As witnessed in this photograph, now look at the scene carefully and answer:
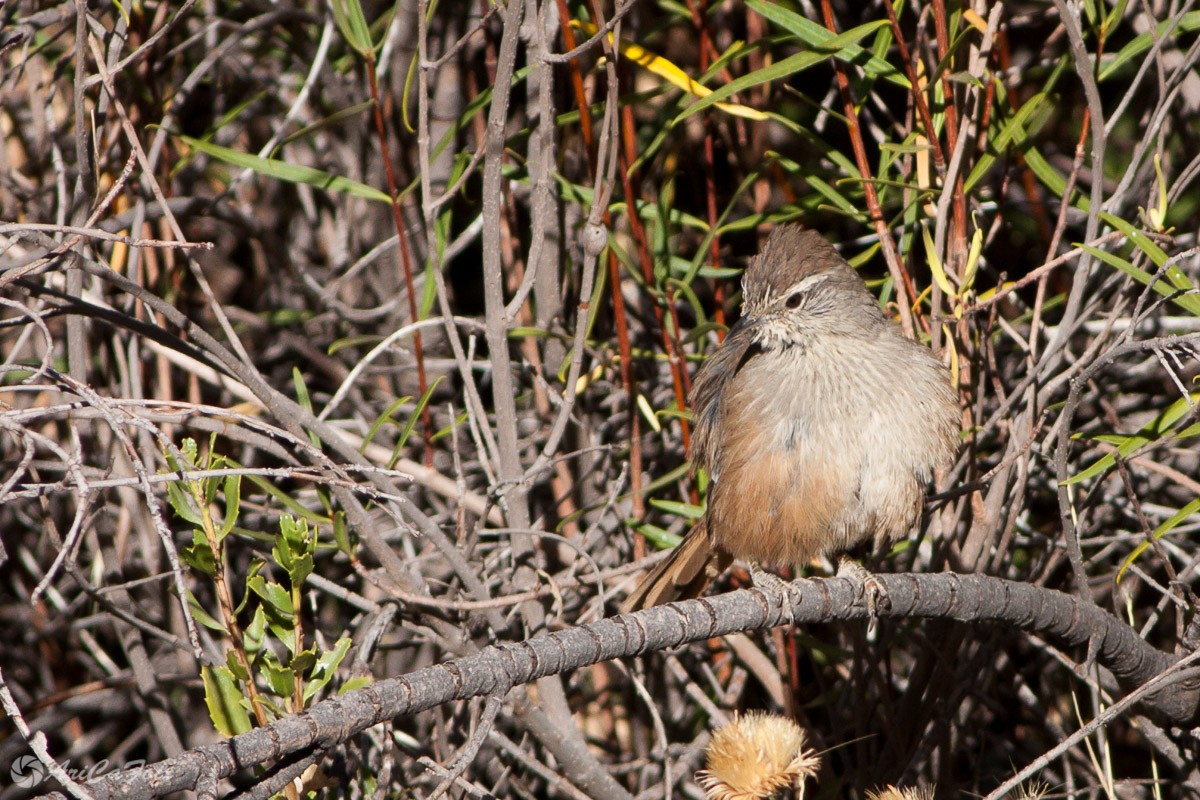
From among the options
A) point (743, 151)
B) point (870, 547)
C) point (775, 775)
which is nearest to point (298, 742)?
point (775, 775)

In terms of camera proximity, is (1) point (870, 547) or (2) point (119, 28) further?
(1) point (870, 547)

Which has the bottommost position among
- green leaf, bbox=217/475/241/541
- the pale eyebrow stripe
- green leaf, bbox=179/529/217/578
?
green leaf, bbox=179/529/217/578

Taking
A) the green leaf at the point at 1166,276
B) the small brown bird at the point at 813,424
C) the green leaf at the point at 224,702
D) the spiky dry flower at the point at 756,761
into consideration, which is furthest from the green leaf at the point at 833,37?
the green leaf at the point at 224,702

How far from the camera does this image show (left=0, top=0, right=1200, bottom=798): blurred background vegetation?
128 inches

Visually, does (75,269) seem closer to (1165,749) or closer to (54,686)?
(54,686)

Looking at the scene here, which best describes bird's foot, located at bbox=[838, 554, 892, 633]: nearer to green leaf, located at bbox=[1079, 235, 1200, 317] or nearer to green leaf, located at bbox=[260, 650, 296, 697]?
green leaf, located at bbox=[1079, 235, 1200, 317]

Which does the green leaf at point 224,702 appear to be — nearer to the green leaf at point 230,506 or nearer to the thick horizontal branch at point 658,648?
the green leaf at point 230,506

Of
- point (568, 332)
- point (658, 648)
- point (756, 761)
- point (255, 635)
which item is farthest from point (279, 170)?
point (756, 761)

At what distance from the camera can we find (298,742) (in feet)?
6.47

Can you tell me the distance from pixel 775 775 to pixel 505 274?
237 centimetres

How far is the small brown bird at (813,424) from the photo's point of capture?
344 centimetres

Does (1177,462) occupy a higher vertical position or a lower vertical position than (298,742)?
lower

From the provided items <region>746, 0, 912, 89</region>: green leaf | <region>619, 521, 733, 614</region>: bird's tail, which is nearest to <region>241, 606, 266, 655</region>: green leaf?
<region>619, 521, 733, 614</region>: bird's tail

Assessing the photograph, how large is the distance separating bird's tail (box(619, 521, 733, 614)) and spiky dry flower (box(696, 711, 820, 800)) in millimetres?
1069
